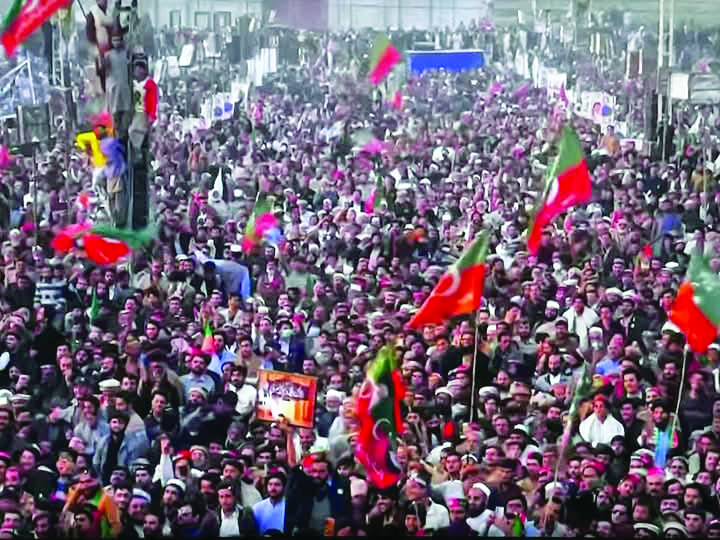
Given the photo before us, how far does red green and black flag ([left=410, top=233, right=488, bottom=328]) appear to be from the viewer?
9898 mm

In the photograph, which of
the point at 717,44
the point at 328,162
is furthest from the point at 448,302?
the point at 717,44

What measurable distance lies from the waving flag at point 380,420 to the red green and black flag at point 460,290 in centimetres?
67

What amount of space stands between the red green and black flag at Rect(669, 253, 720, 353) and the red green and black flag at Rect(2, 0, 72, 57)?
5.72 m

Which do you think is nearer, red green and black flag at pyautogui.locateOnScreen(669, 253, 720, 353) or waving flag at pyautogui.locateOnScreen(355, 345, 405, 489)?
waving flag at pyautogui.locateOnScreen(355, 345, 405, 489)

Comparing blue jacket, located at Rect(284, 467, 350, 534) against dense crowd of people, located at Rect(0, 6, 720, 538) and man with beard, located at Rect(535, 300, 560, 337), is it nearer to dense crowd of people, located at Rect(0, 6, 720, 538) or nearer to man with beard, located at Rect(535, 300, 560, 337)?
dense crowd of people, located at Rect(0, 6, 720, 538)

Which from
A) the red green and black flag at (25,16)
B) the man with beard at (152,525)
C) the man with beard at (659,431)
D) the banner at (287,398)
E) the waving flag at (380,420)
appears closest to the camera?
the man with beard at (152,525)

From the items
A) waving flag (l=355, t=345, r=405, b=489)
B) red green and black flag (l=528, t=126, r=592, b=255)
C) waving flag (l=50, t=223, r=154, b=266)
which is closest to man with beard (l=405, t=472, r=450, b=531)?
waving flag (l=355, t=345, r=405, b=489)

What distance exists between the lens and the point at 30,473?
8945 millimetres

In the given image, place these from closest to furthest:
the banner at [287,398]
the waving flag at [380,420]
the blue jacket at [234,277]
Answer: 1. the waving flag at [380,420]
2. the banner at [287,398]
3. the blue jacket at [234,277]

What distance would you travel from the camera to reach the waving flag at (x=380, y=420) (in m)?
8.94

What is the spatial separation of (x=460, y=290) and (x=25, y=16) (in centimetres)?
528

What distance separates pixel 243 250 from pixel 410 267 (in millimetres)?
1395

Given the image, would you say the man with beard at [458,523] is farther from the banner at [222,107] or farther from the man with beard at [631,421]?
the banner at [222,107]

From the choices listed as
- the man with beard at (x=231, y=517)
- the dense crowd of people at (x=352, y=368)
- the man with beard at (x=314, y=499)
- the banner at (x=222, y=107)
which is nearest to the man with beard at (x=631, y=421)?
the dense crowd of people at (x=352, y=368)
